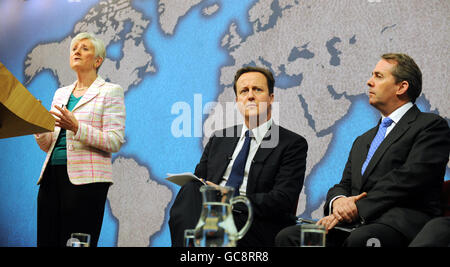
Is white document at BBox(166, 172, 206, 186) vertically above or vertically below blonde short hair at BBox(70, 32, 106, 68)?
below

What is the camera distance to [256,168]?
221 centimetres

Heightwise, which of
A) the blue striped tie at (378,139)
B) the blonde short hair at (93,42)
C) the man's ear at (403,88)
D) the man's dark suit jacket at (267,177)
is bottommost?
the man's dark suit jacket at (267,177)

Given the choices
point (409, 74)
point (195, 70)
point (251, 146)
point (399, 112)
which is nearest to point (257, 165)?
point (251, 146)

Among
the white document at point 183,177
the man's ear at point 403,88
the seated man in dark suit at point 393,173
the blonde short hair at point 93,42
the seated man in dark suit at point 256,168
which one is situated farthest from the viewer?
the blonde short hair at point 93,42

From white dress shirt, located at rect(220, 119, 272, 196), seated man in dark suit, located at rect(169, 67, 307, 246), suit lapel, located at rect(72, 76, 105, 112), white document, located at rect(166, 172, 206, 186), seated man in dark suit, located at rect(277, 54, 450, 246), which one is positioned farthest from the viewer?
suit lapel, located at rect(72, 76, 105, 112)

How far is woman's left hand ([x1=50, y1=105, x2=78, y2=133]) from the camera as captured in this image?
2.25 m

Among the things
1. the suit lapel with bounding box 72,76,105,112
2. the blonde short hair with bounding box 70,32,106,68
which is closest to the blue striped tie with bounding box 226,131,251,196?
the suit lapel with bounding box 72,76,105,112

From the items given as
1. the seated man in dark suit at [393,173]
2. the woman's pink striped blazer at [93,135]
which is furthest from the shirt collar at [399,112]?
the woman's pink striped blazer at [93,135]

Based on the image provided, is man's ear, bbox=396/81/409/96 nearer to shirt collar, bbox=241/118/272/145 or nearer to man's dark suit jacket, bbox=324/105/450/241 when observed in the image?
man's dark suit jacket, bbox=324/105/450/241

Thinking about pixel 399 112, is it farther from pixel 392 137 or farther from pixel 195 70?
pixel 195 70

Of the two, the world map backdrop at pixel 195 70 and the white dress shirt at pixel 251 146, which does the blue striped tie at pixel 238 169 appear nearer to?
the white dress shirt at pixel 251 146

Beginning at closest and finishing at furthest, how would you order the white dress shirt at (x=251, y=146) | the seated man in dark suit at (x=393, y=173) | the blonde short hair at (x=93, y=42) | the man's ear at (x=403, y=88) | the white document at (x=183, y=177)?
the seated man in dark suit at (x=393, y=173), the white document at (x=183, y=177), the man's ear at (x=403, y=88), the white dress shirt at (x=251, y=146), the blonde short hair at (x=93, y=42)

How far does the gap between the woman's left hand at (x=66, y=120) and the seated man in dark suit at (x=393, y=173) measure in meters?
1.05

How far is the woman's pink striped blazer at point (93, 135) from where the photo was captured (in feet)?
7.52
